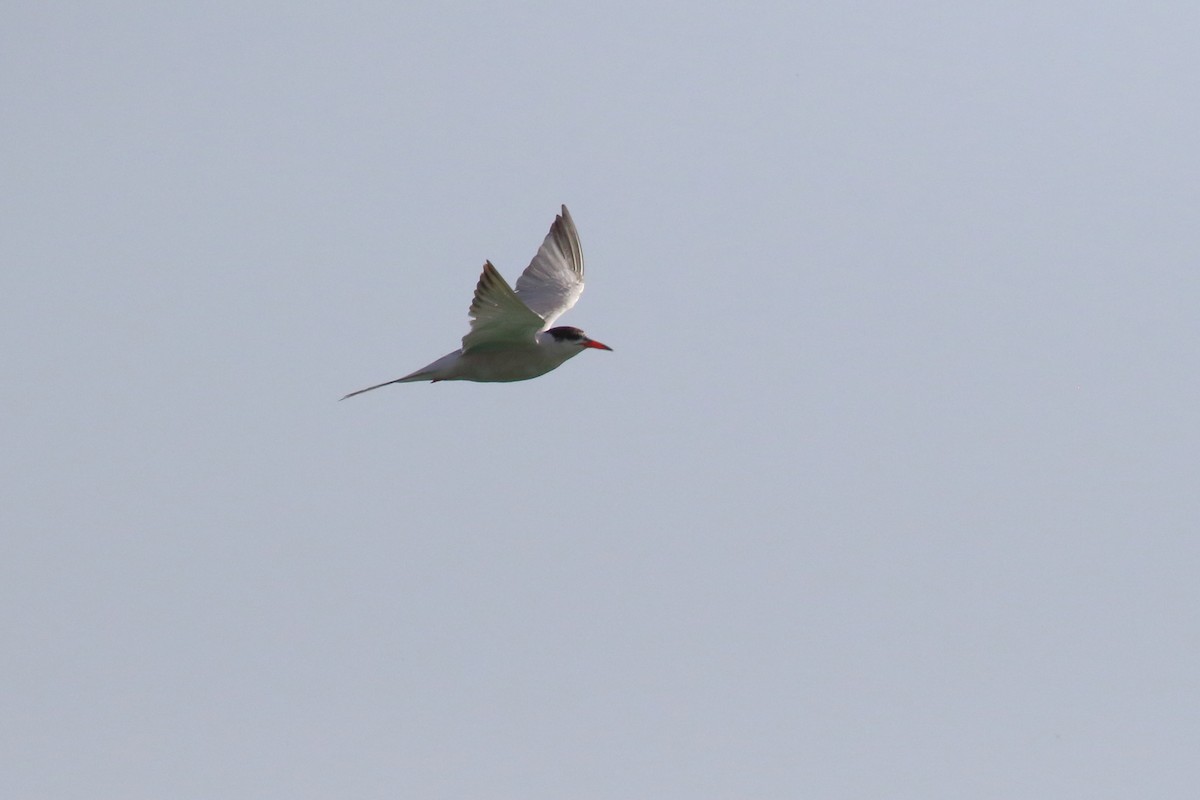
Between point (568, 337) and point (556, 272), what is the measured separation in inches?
148

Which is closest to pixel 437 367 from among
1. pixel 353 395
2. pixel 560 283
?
pixel 353 395

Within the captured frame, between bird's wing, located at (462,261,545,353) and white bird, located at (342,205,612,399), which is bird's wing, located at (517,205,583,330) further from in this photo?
bird's wing, located at (462,261,545,353)

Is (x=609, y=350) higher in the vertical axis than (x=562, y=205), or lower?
lower

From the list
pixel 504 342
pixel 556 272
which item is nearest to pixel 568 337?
pixel 504 342

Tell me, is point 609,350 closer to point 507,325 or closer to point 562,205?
point 507,325

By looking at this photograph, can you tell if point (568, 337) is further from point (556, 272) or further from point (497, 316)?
point (556, 272)

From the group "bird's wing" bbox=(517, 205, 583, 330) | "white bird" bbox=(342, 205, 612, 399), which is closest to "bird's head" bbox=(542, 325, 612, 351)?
"white bird" bbox=(342, 205, 612, 399)

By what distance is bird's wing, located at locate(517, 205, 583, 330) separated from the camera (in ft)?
71.9

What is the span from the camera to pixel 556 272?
22594mm

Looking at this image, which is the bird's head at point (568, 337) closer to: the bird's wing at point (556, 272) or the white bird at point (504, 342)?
the white bird at point (504, 342)

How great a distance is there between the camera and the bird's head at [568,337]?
746 inches

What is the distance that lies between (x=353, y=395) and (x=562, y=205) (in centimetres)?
670

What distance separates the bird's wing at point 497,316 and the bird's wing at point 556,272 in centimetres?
343

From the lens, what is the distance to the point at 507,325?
1781 cm
